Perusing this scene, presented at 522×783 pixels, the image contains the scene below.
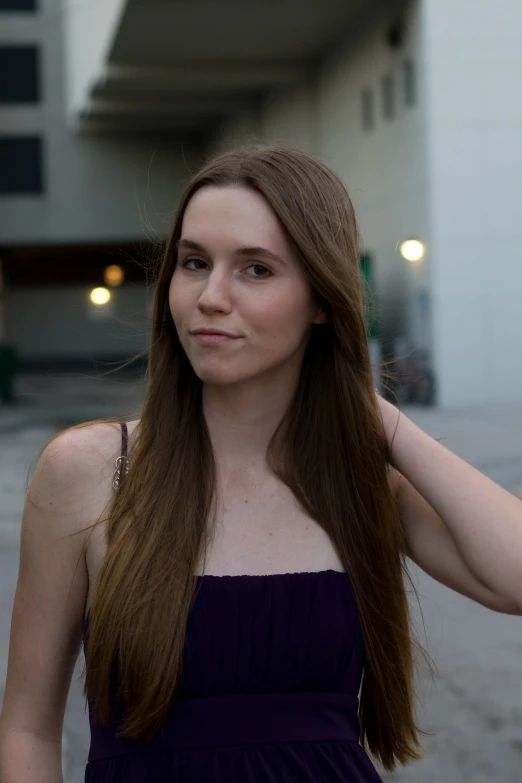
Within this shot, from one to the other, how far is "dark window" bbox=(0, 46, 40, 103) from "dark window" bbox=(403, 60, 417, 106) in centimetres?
1837

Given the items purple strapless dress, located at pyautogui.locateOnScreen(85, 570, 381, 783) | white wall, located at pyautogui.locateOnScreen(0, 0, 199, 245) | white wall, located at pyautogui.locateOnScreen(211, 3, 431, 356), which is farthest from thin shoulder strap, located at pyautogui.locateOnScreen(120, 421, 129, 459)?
white wall, located at pyautogui.locateOnScreen(0, 0, 199, 245)

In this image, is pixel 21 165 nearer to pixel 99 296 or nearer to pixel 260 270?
pixel 99 296

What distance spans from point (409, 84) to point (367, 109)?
7.31ft

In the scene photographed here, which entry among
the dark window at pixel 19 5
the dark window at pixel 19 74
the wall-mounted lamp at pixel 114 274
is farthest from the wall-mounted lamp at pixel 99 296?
the dark window at pixel 19 5

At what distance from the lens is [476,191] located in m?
18.9

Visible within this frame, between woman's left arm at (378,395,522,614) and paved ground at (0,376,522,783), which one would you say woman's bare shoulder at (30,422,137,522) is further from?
woman's left arm at (378,395,522,614)

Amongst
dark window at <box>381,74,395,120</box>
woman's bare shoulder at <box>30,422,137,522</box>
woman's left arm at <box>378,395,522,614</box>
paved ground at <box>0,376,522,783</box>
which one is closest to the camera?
woman's bare shoulder at <box>30,422,137,522</box>

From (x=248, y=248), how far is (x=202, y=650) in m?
0.63

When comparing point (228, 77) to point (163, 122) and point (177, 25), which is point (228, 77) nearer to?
point (177, 25)

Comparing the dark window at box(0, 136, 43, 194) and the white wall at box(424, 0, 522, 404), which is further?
the dark window at box(0, 136, 43, 194)

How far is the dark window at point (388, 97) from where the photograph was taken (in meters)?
20.3

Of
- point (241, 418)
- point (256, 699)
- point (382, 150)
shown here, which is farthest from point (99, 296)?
point (256, 699)

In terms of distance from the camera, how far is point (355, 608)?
1941 millimetres

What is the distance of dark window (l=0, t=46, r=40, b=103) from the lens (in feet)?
115
